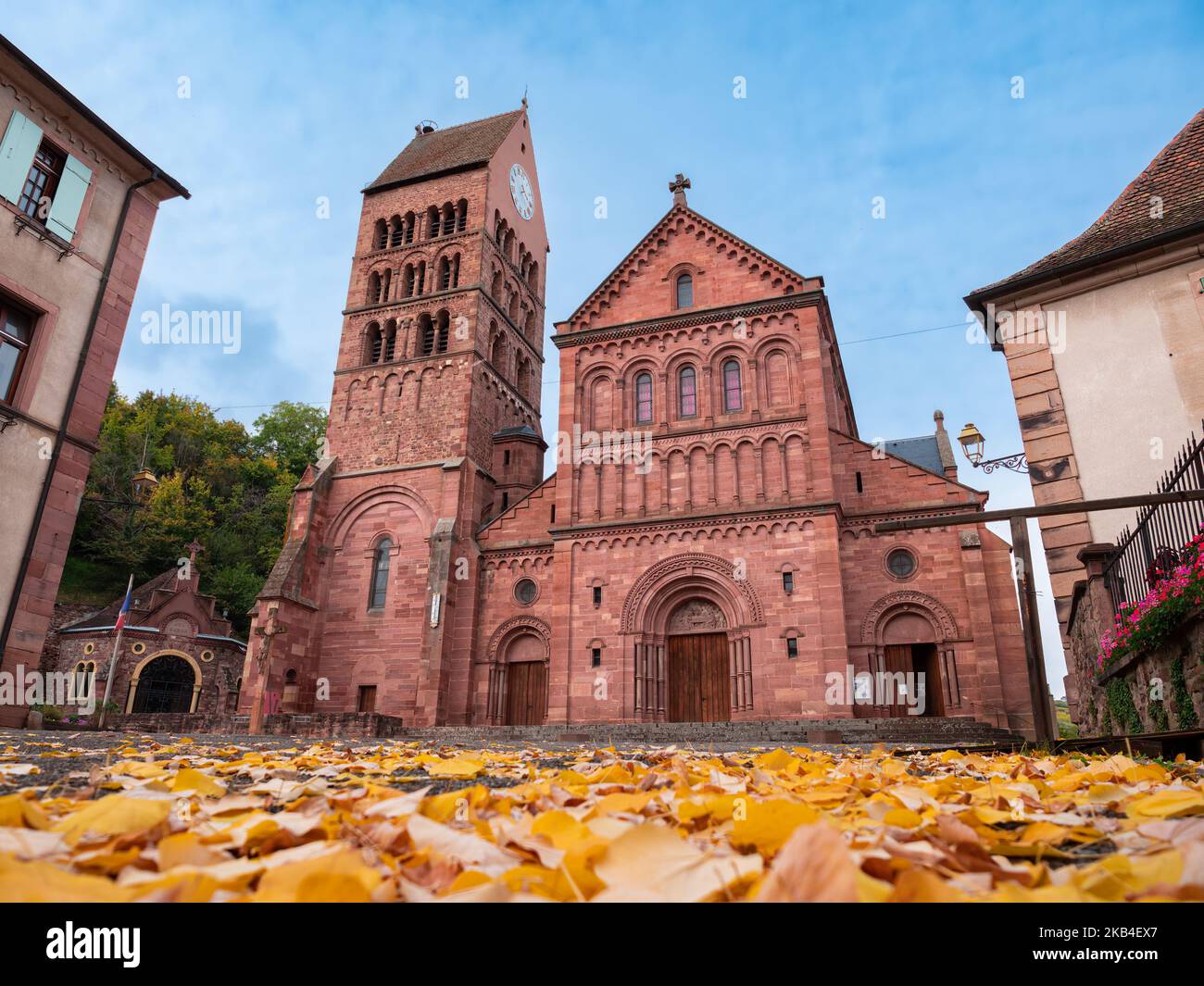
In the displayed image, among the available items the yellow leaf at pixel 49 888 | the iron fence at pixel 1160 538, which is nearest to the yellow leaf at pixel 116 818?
the yellow leaf at pixel 49 888

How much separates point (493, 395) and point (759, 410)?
11.6 m

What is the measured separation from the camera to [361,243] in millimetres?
33344

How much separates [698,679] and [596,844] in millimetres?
20895

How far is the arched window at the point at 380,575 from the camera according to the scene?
85.4 feet

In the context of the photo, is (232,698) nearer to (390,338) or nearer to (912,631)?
(390,338)

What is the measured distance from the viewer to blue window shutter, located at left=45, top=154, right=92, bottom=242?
47.0 feet

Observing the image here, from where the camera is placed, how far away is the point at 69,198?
14648 millimetres

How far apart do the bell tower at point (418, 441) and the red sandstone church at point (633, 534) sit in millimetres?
99

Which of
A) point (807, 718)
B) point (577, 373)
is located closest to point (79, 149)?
point (577, 373)

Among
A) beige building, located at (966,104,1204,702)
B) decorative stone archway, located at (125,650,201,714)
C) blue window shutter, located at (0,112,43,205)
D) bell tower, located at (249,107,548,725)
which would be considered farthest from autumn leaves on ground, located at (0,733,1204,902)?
decorative stone archway, located at (125,650,201,714)

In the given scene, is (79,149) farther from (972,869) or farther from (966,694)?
(966,694)

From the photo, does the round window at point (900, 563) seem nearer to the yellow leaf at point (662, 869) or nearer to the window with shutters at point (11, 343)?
the window with shutters at point (11, 343)

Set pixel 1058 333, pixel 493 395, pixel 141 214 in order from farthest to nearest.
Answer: pixel 493 395, pixel 141 214, pixel 1058 333

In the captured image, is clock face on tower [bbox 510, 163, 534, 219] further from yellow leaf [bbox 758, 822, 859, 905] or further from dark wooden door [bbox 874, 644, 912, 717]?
yellow leaf [bbox 758, 822, 859, 905]
